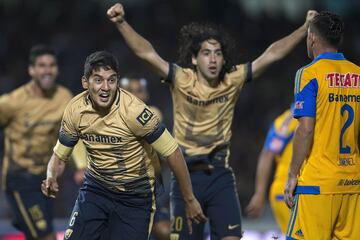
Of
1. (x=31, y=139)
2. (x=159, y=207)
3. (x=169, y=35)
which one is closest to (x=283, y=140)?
(x=159, y=207)

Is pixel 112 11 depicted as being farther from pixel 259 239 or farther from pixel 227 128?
pixel 259 239

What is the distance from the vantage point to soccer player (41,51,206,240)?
7109 millimetres

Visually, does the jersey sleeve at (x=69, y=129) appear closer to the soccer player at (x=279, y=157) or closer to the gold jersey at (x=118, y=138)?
the gold jersey at (x=118, y=138)

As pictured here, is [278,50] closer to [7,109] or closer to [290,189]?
[290,189]

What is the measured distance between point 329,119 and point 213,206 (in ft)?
5.53

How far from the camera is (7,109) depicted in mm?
9883

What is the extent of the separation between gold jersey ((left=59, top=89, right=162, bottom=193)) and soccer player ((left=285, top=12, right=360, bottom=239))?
1.06 meters

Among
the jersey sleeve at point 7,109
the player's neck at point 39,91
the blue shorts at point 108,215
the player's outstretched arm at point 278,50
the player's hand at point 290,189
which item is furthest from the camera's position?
the player's neck at point 39,91

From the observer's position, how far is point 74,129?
288 inches

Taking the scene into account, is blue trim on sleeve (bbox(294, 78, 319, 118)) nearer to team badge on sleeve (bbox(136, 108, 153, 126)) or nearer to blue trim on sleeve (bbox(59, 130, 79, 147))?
team badge on sleeve (bbox(136, 108, 153, 126))

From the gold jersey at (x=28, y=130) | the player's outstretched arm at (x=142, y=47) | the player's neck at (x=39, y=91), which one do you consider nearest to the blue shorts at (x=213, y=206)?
the player's outstretched arm at (x=142, y=47)

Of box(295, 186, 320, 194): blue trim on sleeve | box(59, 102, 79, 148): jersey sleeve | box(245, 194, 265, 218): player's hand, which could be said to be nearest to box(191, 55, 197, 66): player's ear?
box(245, 194, 265, 218): player's hand

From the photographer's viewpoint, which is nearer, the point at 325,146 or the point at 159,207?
the point at 325,146

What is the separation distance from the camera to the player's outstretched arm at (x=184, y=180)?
7.09 metres
